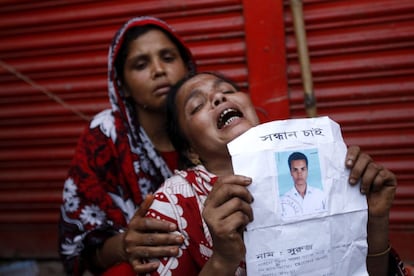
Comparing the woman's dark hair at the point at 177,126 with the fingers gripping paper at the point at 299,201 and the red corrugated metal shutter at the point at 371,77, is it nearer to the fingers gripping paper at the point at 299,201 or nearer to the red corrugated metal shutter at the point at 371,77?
the fingers gripping paper at the point at 299,201

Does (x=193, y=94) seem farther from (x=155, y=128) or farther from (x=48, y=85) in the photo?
(x=48, y=85)

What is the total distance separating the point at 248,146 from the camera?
128 cm

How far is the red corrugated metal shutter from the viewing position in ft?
9.51

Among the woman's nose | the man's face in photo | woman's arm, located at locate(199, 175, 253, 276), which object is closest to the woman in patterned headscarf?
the woman's nose

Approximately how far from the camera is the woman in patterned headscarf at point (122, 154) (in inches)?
84.8

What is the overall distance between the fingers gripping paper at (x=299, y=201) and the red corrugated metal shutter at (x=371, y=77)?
1768 mm

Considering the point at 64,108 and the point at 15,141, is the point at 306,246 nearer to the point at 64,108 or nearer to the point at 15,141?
the point at 64,108

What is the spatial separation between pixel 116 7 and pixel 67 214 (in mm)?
1692

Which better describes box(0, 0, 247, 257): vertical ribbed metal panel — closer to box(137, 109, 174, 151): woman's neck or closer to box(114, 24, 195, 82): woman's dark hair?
box(114, 24, 195, 82): woman's dark hair

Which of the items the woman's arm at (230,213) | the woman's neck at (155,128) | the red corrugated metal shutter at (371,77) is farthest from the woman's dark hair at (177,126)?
the red corrugated metal shutter at (371,77)

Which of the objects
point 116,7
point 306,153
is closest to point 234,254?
point 306,153

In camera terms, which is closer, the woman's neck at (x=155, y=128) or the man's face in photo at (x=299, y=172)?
the man's face in photo at (x=299, y=172)

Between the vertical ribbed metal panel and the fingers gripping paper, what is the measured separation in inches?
77.9

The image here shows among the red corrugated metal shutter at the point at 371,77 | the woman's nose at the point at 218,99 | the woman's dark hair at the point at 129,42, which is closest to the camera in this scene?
the woman's nose at the point at 218,99
